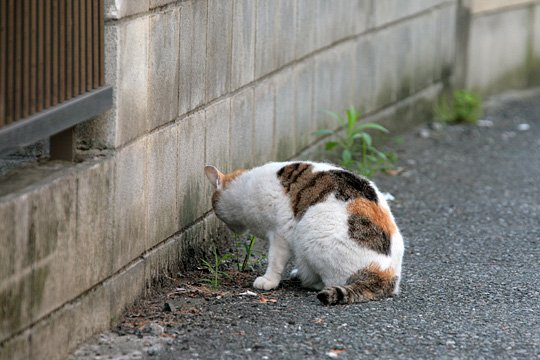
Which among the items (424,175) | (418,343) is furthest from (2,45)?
(424,175)

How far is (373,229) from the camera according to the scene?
5645 millimetres

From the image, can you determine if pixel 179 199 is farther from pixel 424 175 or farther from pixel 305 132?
pixel 424 175

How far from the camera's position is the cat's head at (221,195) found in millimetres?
6137

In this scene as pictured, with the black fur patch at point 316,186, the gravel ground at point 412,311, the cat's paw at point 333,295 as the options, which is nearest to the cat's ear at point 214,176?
the black fur patch at point 316,186

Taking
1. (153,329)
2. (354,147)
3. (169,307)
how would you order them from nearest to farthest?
(153,329), (169,307), (354,147)

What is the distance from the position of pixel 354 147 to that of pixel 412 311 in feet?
12.7

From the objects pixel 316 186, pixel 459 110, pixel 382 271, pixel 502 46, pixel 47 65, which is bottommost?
pixel 459 110

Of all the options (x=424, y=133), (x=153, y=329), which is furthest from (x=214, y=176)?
(x=424, y=133)

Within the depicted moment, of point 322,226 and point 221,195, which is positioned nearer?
point 322,226

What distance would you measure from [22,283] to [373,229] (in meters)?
2.11

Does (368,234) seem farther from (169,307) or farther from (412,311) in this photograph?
(169,307)

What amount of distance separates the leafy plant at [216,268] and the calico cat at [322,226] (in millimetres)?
242

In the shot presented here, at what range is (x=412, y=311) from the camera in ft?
18.3

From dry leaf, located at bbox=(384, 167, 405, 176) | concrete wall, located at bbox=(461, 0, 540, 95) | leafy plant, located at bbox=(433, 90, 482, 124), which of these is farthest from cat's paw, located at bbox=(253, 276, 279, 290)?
concrete wall, located at bbox=(461, 0, 540, 95)
